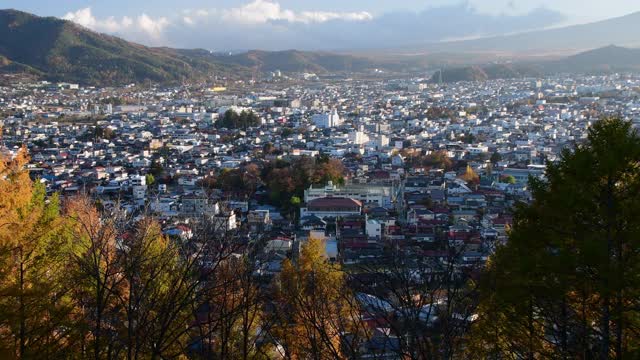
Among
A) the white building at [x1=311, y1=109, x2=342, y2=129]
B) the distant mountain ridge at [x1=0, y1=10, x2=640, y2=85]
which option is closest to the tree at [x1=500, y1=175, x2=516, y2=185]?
the white building at [x1=311, y1=109, x2=342, y2=129]

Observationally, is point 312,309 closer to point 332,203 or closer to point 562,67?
point 332,203

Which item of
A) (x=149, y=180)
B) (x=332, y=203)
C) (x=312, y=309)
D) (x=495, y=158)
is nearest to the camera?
(x=312, y=309)

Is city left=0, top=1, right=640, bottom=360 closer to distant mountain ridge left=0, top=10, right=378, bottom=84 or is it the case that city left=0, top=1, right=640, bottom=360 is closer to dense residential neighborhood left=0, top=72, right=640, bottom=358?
dense residential neighborhood left=0, top=72, right=640, bottom=358

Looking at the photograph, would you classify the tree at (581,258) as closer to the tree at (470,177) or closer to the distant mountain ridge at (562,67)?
the tree at (470,177)

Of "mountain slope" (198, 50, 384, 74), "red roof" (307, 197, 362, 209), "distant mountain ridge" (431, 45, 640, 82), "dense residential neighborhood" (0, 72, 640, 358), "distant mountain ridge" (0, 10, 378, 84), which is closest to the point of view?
"dense residential neighborhood" (0, 72, 640, 358)

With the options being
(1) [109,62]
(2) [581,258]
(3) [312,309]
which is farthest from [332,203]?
(1) [109,62]

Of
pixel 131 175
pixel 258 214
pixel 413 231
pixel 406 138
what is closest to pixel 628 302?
pixel 413 231

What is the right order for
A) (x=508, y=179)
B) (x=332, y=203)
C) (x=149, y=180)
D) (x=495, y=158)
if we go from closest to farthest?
1. (x=332, y=203)
2. (x=508, y=179)
3. (x=149, y=180)
4. (x=495, y=158)

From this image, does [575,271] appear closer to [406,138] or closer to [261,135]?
[406,138]

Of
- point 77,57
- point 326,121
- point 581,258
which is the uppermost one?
point 77,57
